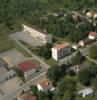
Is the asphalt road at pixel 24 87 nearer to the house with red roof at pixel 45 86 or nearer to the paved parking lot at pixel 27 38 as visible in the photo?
the house with red roof at pixel 45 86

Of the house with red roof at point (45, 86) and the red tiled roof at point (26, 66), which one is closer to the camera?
the house with red roof at point (45, 86)

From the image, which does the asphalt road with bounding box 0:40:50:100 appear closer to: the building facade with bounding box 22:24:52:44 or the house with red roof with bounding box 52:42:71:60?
the house with red roof with bounding box 52:42:71:60

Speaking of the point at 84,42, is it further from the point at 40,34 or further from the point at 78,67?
the point at 78,67

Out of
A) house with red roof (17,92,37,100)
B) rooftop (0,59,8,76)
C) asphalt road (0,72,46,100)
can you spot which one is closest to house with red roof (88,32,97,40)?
asphalt road (0,72,46,100)

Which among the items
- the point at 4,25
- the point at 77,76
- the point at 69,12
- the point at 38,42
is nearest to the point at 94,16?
the point at 69,12

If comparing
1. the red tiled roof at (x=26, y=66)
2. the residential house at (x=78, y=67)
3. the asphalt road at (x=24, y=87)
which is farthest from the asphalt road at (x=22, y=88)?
the residential house at (x=78, y=67)

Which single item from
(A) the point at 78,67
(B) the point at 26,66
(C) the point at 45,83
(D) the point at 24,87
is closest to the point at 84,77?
(A) the point at 78,67
